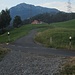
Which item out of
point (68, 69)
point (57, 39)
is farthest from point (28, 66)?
point (57, 39)

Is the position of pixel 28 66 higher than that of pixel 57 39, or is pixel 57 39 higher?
pixel 28 66

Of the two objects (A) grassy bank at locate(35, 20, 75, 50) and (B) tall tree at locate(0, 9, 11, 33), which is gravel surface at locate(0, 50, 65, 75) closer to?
(A) grassy bank at locate(35, 20, 75, 50)

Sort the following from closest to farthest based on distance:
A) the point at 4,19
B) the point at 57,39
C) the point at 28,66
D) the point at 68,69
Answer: the point at 68,69, the point at 28,66, the point at 57,39, the point at 4,19

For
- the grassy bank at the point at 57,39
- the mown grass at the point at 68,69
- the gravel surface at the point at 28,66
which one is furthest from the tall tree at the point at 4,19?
the mown grass at the point at 68,69

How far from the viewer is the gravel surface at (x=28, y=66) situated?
13.5 meters

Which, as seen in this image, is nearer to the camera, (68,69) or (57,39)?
(68,69)

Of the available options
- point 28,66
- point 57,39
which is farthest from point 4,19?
point 28,66

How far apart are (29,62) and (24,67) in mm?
1188

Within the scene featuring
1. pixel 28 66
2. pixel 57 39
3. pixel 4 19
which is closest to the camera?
pixel 28 66

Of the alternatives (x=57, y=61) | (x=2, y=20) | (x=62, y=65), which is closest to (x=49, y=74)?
(x=62, y=65)

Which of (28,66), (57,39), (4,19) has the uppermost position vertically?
(4,19)

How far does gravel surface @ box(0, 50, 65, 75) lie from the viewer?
1346cm

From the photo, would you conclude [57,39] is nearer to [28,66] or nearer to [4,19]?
[28,66]

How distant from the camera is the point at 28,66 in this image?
14820 millimetres
